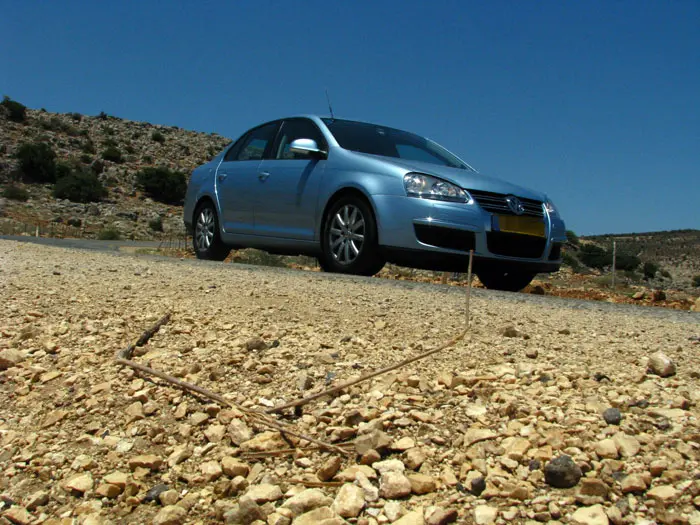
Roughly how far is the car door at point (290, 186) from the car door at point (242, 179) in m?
0.12

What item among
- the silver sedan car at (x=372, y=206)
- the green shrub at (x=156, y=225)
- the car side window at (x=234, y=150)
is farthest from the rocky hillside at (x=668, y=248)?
the silver sedan car at (x=372, y=206)

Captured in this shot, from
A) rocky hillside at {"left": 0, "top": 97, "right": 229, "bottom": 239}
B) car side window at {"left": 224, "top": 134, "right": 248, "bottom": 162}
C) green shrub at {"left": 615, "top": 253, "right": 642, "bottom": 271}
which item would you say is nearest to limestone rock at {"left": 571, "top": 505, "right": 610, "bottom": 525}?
car side window at {"left": 224, "top": 134, "right": 248, "bottom": 162}

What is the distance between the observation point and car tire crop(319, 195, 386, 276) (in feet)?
21.3

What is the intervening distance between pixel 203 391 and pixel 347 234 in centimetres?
388

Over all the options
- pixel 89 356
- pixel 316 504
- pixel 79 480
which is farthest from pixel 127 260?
pixel 316 504

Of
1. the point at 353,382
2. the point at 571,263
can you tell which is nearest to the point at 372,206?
the point at 353,382

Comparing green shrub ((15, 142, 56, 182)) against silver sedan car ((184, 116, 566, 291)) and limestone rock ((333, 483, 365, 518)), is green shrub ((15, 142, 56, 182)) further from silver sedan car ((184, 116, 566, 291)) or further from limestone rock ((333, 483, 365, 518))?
limestone rock ((333, 483, 365, 518))

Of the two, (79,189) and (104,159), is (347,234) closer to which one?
(79,189)

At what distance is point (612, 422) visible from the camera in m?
2.58

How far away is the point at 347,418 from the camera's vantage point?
273 centimetres

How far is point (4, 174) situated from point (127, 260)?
3738 cm

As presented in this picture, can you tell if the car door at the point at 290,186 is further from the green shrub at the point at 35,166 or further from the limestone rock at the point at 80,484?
the green shrub at the point at 35,166

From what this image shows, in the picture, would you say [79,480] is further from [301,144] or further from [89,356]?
[301,144]

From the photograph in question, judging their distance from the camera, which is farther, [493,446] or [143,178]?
[143,178]
